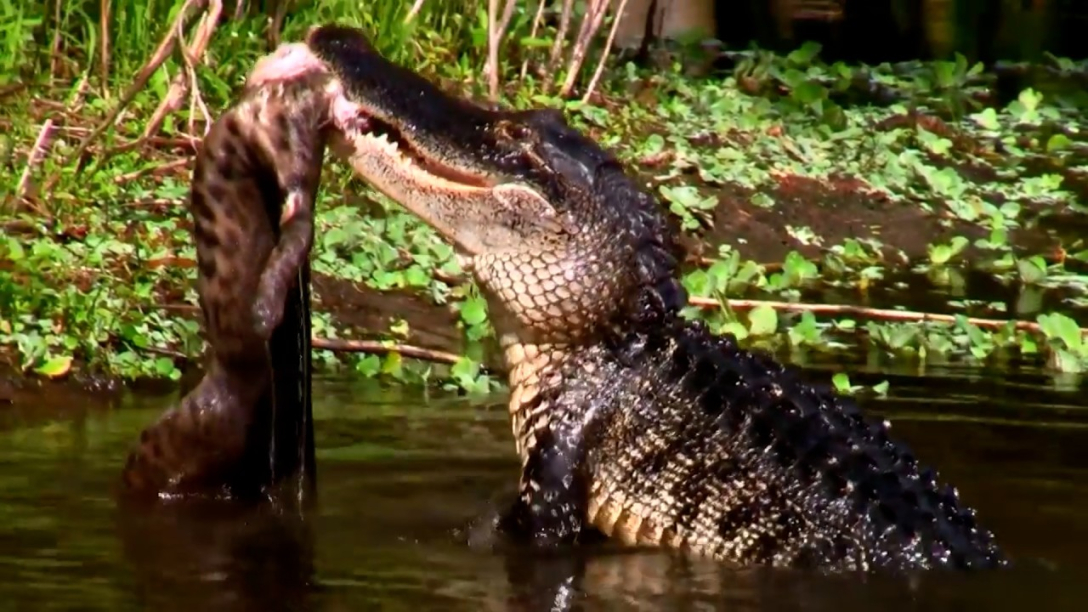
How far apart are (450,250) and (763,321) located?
4.37ft

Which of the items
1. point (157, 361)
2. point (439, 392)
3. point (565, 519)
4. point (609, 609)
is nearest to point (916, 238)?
point (439, 392)

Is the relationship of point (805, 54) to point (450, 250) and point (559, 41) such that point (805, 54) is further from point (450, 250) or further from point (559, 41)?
point (450, 250)

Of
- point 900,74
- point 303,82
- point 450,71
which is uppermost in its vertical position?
point 303,82

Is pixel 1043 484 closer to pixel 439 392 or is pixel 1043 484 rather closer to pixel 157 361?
pixel 439 392

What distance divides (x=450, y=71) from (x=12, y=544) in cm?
511

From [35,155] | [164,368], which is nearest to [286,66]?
[164,368]

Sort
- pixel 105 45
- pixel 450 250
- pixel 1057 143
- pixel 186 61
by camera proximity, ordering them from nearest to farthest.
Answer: pixel 186 61
pixel 450 250
pixel 105 45
pixel 1057 143

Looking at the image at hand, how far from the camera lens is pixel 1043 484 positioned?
628 centimetres

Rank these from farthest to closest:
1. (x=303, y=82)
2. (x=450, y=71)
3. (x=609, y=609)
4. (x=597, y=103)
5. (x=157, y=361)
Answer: (x=597, y=103)
(x=450, y=71)
(x=157, y=361)
(x=303, y=82)
(x=609, y=609)

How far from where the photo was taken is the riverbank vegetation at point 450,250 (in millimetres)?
7457

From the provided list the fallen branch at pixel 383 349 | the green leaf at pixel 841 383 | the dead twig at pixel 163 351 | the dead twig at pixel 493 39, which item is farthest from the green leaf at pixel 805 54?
the dead twig at pixel 163 351

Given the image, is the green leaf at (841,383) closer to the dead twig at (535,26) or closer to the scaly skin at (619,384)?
the scaly skin at (619,384)

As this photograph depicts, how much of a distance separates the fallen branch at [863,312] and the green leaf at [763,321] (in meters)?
0.08

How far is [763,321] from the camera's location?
8.02 m
